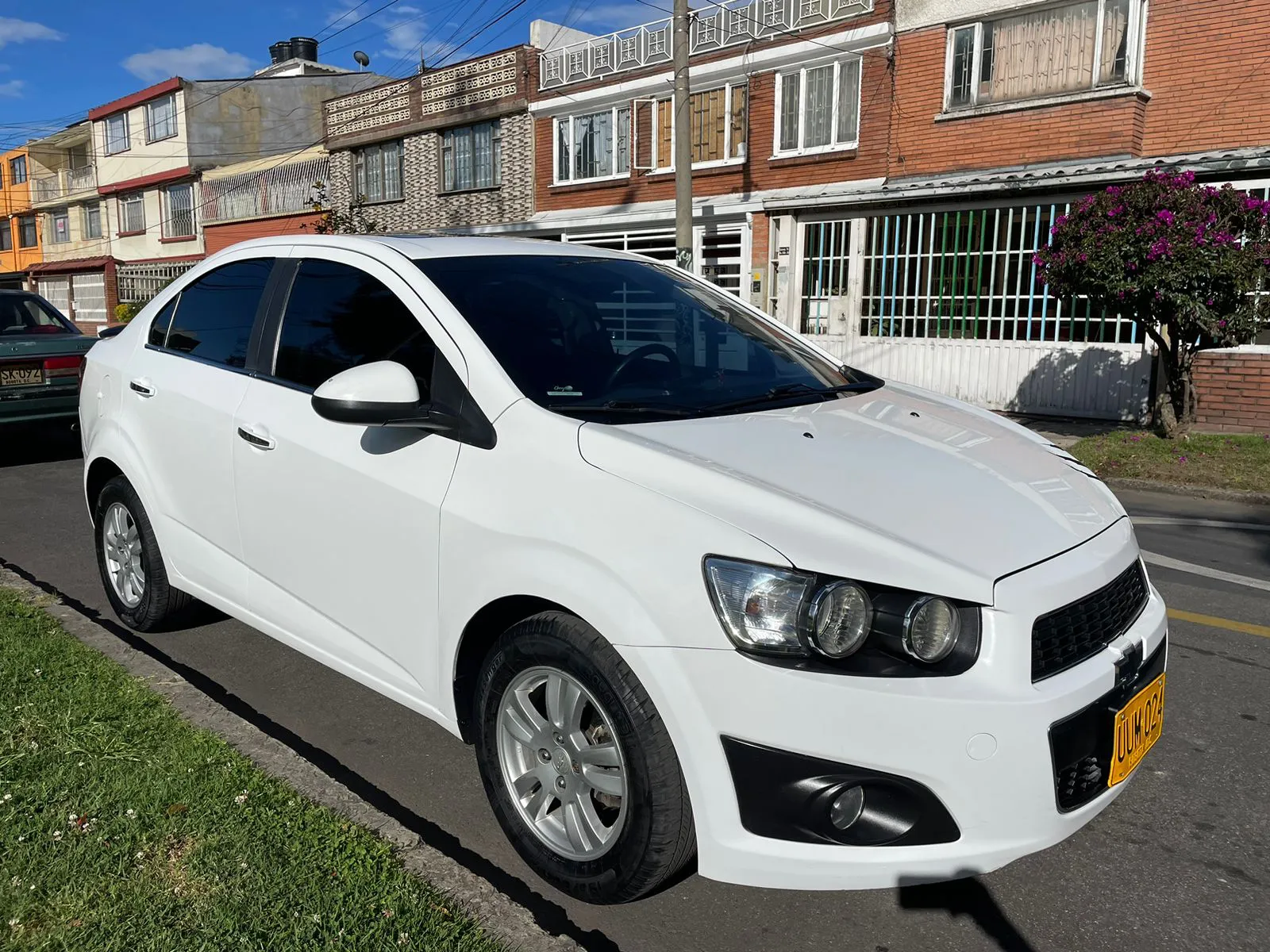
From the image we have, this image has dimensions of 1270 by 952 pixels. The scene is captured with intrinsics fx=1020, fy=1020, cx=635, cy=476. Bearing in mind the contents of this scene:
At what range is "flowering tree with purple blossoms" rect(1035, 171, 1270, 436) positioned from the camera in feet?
30.1

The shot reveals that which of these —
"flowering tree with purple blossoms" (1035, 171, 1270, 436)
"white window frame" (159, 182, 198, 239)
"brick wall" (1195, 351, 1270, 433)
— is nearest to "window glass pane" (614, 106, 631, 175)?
"brick wall" (1195, 351, 1270, 433)

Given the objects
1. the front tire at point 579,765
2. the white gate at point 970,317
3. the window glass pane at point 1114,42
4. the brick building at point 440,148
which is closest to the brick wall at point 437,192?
the brick building at point 440,148

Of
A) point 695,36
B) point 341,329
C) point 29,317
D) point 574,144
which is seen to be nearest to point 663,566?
point 341,329

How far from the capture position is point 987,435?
314 centimetres

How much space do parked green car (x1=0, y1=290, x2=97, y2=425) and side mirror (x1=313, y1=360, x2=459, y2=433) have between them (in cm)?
720

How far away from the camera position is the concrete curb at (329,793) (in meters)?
2.33

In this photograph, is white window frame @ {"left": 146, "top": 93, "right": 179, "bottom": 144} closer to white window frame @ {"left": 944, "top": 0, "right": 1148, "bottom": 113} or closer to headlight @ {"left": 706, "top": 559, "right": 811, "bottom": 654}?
white window frame @ {"left": 944, "top": 0, "right": 1148, "bottom": 113}

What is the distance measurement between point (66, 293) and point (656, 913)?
49.1 m

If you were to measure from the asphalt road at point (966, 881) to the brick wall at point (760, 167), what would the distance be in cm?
1387

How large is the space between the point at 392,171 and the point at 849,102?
1454cm

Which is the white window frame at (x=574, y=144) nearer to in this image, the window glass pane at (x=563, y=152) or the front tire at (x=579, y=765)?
the window glass pane at (x=563, y=152)

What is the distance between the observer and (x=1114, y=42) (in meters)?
14.3

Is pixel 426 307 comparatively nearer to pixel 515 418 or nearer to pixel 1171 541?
pixel 515 418

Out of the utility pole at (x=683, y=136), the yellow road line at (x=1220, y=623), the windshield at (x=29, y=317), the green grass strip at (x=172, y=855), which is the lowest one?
the yellow road line at (x=1220, y=623)
